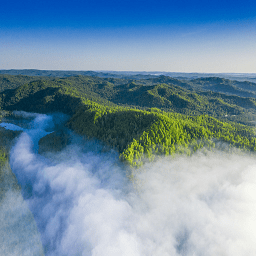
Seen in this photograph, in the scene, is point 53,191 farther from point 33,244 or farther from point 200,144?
point 200,144

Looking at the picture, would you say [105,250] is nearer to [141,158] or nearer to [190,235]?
[190,235]

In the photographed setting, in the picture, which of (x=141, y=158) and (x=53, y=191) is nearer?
(x=141, y=158)

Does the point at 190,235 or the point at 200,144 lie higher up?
the point at 200,144

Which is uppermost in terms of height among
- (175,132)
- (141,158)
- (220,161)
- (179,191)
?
(175,132)

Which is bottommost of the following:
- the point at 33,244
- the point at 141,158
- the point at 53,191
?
the point at 33,244

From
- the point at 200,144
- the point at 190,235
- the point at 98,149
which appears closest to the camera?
the point at 190,235

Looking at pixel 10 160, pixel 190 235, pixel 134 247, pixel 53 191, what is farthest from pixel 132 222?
pixel 10 160

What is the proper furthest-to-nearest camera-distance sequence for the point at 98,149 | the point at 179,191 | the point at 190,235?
1. the point at 98,149
2. the point at 179,191
3. the point at 190,235

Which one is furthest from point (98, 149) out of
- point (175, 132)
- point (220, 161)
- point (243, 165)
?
point (243, 165)

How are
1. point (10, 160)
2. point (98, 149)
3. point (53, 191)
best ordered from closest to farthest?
point (53, 191), point (98, 149), point (10, 160)
